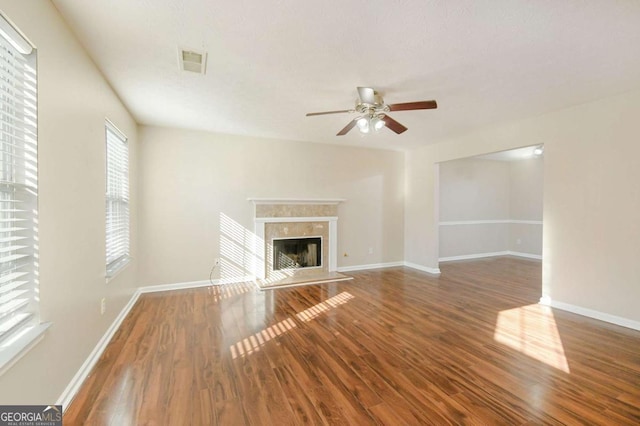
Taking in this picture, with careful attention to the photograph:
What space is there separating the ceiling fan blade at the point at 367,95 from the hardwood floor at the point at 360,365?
2412 millimetres

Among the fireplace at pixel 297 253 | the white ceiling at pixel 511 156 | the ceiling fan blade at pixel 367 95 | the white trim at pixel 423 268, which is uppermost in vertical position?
the white ceiling at pixel 511 156

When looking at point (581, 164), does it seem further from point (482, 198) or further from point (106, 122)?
point (106, 122)

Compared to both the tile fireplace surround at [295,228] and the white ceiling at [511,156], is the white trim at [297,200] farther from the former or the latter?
the white ceiling at [511,156]

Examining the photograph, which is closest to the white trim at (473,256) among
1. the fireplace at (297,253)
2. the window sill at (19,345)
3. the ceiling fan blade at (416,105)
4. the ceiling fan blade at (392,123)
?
the fireplace at (297,253)

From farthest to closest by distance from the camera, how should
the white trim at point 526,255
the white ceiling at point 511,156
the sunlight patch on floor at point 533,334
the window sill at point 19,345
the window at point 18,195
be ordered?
the white trim at point 526,255, the white ceiling at point 511,156, the sunlight patch on floor at point 533,334, the window at point 18,195, the window sill at point 19,345

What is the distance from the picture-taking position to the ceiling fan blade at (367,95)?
8.99 feet

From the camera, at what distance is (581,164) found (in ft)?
11.5

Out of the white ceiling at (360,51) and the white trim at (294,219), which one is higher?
the white ceiling at (360,51)

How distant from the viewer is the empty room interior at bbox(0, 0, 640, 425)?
5.78ft

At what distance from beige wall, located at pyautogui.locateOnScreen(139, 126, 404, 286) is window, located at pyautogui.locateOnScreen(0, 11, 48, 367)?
9.91 feet

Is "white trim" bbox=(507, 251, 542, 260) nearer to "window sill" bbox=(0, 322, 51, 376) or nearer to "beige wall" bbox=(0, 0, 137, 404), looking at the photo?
"beige wall" bbox=(0, 0, 137, 404)

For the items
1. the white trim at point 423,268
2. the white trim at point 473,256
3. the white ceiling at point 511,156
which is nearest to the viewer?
the white trim at point 423,268

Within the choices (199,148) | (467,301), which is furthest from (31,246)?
(467,301)

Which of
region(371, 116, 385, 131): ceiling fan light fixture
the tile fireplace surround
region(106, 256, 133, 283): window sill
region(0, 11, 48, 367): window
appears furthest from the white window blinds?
the tile fireplace surround
